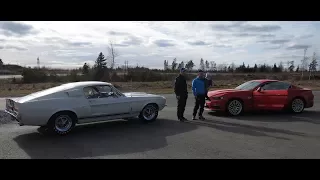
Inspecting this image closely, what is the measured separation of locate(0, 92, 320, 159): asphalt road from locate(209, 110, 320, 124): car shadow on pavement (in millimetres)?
140

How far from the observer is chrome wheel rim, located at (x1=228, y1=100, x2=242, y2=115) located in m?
10.7

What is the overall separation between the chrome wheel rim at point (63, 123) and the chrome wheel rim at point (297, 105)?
8635 mm

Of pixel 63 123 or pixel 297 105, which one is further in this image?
pixel 297 105

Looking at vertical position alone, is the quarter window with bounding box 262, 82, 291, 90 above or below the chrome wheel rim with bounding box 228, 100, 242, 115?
above

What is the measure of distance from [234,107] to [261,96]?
3.98ft

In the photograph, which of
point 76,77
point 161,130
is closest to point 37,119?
point 161,130

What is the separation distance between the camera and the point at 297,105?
11305 millimetres

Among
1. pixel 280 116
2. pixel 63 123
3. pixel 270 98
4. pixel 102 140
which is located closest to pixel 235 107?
pixel 270 98

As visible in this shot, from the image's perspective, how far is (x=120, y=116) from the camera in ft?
28.2

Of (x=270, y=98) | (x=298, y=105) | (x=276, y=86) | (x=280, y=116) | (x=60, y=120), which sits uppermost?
(x=276, y=86)

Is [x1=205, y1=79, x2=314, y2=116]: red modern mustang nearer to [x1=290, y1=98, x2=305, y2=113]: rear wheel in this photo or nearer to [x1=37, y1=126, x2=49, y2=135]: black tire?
[x1=290, y1=98, x2=305, y2=113]: rear wheel

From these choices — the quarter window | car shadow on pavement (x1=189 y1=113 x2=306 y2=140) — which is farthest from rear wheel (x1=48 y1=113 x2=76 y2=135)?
the quarter window

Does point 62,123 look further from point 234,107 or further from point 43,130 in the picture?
point 234,107
